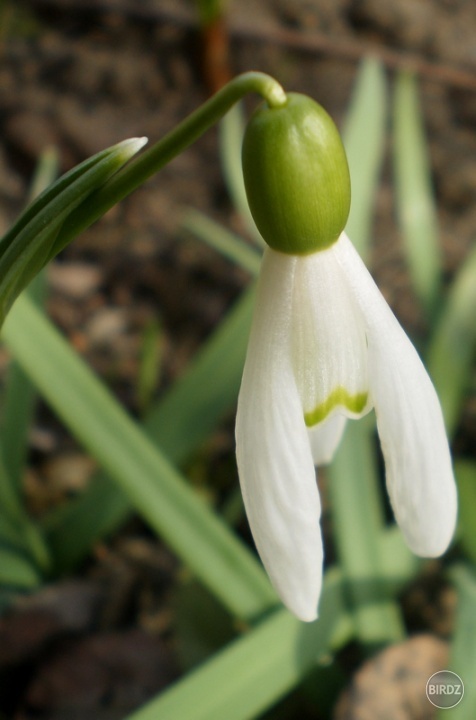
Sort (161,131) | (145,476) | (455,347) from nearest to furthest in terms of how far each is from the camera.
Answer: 1. (145,476)
2. (455,347)
3. (161,131)

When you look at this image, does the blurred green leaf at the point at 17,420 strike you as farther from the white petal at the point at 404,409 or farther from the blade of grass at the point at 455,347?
the white petal at the point at 404,409

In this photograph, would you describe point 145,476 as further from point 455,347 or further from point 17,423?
point 455,347

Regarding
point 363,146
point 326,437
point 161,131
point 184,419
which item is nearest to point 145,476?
point 184,419

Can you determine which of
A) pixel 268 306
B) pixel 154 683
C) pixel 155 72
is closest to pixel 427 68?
pixel 155 72

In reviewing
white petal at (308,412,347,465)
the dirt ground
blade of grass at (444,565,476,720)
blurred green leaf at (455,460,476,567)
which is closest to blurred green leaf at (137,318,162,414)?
the dirt ground

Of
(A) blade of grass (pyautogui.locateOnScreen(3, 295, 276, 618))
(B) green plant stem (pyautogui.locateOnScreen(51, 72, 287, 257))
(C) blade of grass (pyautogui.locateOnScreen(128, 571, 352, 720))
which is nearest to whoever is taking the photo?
(B) green plant stem (pyautogui.locateOnScreen(51, 72, 287, 257))

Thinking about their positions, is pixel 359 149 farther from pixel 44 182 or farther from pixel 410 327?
pixel 44 182

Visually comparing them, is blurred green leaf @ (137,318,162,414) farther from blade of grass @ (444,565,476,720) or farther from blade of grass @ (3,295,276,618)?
blade of grass @ (444,565,476,720)

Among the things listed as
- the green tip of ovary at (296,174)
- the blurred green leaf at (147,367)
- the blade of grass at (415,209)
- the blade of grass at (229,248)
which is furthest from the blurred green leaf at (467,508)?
the green tip of ovary at (296,174)
